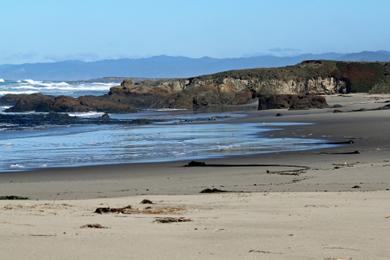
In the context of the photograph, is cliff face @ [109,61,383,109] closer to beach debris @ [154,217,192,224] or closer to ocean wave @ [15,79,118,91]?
ocean wave @ [15,79,118,91]

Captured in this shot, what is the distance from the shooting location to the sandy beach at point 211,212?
18.8 ft

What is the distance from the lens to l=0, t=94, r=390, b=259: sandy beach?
5.74m

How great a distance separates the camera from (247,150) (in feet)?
66.1

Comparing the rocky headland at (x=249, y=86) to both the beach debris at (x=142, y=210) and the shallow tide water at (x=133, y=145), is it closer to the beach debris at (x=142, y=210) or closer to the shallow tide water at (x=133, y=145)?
the shallow tide water at (x=133, y=145)

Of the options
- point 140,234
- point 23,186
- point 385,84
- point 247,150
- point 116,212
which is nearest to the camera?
point 140,234

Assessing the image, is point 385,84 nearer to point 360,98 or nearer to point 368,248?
point 360,98

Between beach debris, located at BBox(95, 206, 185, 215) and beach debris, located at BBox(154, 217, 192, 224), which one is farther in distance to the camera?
beach debris, located at BBox(95, 206, 185, 215)

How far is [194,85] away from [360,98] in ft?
52.9

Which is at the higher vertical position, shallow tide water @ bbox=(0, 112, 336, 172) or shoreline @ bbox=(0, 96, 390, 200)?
shoreline @ bbox=(0, 96, 390, 200)

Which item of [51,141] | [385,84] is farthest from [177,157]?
[385,84]

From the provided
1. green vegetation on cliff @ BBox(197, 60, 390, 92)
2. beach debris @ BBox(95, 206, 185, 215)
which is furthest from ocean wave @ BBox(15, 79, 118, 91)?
beach debris @ BBox(95, 206, 185, 215)

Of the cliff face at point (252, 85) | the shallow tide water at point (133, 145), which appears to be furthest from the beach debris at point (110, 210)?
the cliff face at point (252, 85)

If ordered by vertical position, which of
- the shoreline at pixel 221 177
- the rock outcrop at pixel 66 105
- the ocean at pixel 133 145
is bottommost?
the ocean at pixel 133 145

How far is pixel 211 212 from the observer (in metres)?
8.17
